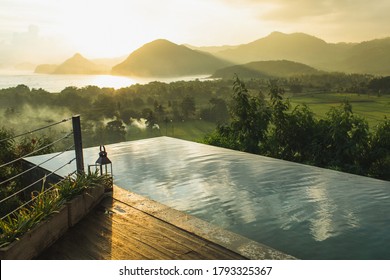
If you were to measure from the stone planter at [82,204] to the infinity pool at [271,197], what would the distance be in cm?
133

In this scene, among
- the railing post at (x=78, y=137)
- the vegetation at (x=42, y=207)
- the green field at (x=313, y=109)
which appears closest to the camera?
the vegetation at (x=42, y=207)

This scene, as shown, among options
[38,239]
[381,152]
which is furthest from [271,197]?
[381,152]

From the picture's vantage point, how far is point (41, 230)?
4516 millimetres

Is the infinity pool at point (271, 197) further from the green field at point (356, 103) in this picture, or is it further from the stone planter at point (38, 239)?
the green field at point (356, 103)

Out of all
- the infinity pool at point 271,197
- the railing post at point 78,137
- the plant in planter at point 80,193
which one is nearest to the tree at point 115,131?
the infinity pool at point 271,197

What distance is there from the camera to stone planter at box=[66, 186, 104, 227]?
17.0ft

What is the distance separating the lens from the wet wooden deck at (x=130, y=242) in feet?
14.3

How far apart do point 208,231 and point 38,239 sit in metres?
2.07

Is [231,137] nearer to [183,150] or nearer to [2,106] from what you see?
[183,150]

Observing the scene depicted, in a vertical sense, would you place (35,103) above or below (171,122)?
above

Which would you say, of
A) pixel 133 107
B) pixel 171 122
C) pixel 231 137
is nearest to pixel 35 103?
pixel 133 107

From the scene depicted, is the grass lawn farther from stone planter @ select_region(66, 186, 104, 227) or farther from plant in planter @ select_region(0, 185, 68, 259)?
plant in planter @ select_region(0, 185, 68, 259)

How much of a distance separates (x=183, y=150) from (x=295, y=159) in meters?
5.34

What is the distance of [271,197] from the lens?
7.02m
